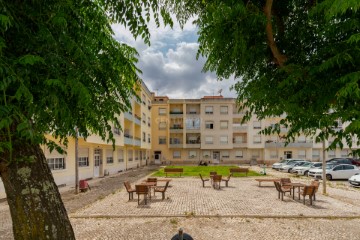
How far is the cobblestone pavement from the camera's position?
28.8 feet

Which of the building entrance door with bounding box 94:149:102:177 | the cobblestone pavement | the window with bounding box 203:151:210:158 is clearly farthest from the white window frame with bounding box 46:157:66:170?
the window with bounding box 203:151:210:158

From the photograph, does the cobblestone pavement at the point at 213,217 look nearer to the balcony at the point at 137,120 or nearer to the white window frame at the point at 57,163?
the white window frame at the point at 57,163

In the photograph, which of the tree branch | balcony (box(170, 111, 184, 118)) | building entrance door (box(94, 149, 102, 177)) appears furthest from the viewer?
balcony (box(170, 111, 184, 118))

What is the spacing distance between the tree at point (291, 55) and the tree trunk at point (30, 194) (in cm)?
279

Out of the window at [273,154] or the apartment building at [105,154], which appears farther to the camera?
the window at [273,154]

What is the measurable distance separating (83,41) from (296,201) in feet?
45.7

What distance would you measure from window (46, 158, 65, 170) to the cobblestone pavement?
449cm

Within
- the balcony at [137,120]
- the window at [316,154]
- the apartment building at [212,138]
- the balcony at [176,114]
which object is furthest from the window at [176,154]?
the window at [316,154]

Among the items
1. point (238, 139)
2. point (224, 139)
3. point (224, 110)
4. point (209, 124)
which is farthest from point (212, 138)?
point (224, 110)

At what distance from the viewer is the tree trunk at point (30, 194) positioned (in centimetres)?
290

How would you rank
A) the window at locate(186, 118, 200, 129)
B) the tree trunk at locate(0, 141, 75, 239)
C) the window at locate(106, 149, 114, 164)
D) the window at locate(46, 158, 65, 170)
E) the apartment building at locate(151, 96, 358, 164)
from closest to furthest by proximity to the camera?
1. the tree trunk at locate(0, 141, 75, 239)
2. the window at locate(46, 158, 65, 170)
3. the window at locate(106, 149, 114, 164)
4. the apartment building at locate(151, 96, 358, 164)
5. the window at locate(186, 118, 200, 129)

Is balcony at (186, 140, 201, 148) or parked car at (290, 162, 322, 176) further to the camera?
balcony at (186, 140, 201, 148)

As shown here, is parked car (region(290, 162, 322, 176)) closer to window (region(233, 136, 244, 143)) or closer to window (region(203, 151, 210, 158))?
window (region(233, 136, 244, 143))

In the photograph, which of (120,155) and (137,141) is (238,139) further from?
(120,155)
